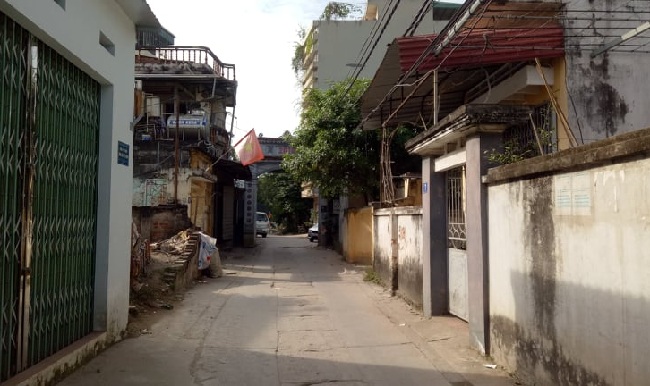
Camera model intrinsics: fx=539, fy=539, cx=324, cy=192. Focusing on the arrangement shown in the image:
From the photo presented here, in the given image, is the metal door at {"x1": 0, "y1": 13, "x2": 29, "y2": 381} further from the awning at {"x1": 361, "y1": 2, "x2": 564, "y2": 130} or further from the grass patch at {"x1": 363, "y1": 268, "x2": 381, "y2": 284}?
the grass patch at {"x1": 363, "y1": 268, "x2": 381, "y2": 284}

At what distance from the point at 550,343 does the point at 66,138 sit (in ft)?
16.5

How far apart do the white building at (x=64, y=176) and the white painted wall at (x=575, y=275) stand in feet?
14.4

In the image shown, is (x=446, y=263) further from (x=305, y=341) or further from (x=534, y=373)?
(x=534, y=373)

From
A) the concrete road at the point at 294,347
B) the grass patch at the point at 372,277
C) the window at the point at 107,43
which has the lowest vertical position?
the concrete road at the point at 294,347

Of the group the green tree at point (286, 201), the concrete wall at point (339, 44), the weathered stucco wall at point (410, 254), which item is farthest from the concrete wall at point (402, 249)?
the green tree at point (286, 201)

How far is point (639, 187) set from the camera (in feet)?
11.3

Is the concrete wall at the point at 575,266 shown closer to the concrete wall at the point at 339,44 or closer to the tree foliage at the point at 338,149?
the tree foliage at the point at 338,149

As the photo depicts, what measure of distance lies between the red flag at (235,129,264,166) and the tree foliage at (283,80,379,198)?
64.1 inches

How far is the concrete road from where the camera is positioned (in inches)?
215

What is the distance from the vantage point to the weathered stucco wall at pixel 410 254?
9359 mm

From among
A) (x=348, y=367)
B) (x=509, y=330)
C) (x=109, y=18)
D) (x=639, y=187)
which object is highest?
(x=109, y=18)

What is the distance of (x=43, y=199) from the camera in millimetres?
5027

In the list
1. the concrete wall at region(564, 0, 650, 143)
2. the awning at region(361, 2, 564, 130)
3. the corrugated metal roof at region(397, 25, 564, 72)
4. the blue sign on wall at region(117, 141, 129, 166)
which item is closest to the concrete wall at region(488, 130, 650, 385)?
the awning at region(361, 2, 564, 130)

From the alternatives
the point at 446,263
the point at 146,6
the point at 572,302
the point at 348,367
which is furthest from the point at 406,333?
the point at 146,6
